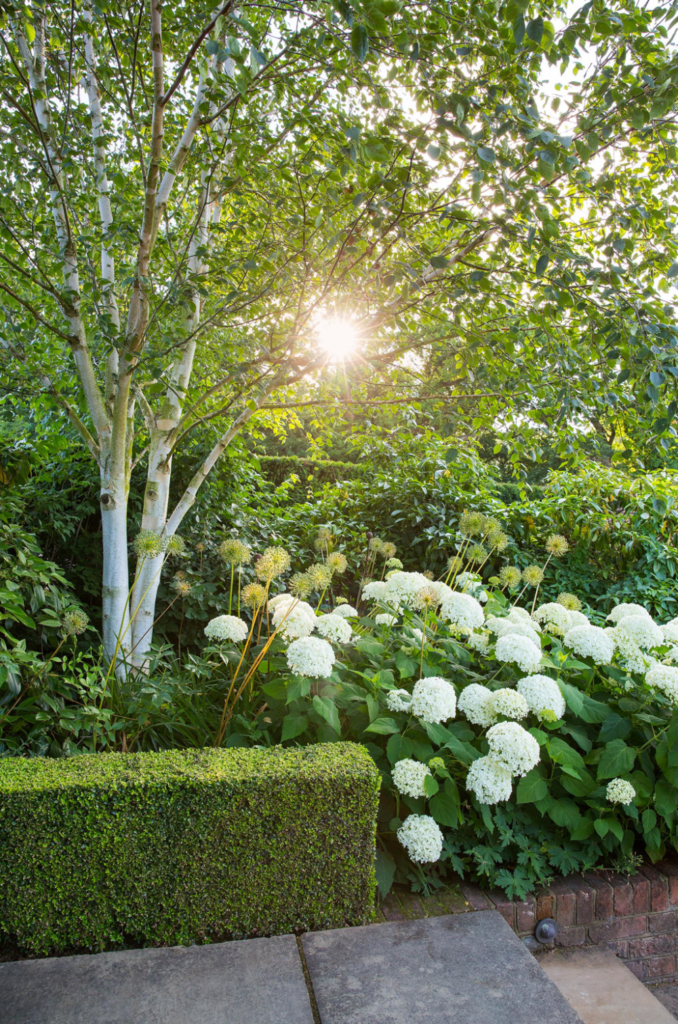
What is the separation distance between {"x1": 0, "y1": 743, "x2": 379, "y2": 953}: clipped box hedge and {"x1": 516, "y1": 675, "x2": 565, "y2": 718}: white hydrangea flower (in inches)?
28.2

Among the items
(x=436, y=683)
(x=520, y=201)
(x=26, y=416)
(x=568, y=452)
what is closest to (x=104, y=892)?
(x=436, y=683)

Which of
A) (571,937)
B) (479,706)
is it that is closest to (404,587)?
(479,706)

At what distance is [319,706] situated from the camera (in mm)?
2275

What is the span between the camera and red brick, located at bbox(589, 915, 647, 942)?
230 centimetres

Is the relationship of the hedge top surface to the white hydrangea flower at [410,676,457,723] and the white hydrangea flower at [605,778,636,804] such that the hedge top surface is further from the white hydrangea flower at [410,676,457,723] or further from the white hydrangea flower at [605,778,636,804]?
the white hydrangea flower at [605,778,636,804]

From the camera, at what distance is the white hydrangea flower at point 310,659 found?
7.48 ft

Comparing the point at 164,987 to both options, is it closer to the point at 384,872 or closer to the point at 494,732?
the point at 384,872

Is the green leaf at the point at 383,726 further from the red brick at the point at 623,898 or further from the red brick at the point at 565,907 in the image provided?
the red brick at the point at 623,898

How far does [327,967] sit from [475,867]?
76cm

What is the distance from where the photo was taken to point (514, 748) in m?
2.15

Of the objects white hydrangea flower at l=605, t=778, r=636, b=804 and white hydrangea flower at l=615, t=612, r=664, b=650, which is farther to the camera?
white hydrangea flower at l=615, t=612, r=664, b=650

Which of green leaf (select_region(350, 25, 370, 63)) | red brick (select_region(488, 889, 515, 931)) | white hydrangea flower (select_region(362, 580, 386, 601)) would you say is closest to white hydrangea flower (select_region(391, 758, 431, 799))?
red brick (select_region(488, 889, 515, 931))

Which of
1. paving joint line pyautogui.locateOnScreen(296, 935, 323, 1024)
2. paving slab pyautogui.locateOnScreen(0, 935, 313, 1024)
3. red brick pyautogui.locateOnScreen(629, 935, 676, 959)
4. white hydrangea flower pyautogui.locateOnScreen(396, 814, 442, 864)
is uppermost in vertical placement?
white hydrangea flower pyautogui.locateOnScreen(396, 814, 442, 864)

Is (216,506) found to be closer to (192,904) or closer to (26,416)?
(26,416)
